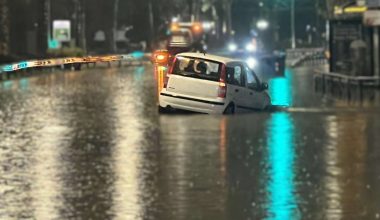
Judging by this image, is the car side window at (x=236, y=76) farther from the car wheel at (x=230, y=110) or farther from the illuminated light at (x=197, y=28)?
the illuminated light at (x=197, y=28)

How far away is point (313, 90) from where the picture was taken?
19078 millimetres

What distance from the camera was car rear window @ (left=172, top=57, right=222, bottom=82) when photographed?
861 centimetres

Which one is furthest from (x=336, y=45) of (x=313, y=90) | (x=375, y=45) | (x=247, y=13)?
(x=247, y=13)

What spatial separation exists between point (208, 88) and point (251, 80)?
2.14 feet

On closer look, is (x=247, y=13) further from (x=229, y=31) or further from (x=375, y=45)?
(x=375, y=45)

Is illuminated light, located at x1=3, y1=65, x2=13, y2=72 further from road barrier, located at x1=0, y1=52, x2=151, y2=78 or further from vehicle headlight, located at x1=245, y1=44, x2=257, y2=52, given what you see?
vehicle headlight, located at x1=245, y1=44, x2=257, y2=52

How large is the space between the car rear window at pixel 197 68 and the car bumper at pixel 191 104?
0.20 metres

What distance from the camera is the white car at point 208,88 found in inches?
334

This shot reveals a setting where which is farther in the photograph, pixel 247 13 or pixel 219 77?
pixel 247 13

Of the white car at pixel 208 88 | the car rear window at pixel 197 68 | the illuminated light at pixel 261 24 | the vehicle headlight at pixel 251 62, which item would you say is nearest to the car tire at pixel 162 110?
the white car at pixel 208 88

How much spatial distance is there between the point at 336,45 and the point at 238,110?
104 metres

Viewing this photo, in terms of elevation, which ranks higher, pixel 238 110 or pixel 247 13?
pixel 247 13

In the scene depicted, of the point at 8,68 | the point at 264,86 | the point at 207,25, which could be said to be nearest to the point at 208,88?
the point at 264,86

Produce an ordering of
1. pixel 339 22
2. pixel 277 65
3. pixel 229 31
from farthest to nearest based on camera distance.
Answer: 1. pixel 339 22
2. pixel 229 31
3. pixel 277 65
